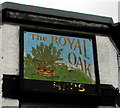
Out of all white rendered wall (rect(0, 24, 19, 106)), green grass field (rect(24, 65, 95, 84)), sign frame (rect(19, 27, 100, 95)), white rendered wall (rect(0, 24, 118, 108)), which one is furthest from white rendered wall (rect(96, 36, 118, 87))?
white rendered wall (rect(0, 24, 19, 106))

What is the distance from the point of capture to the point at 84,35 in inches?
409

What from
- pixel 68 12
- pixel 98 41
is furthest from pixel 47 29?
pixel 98 41

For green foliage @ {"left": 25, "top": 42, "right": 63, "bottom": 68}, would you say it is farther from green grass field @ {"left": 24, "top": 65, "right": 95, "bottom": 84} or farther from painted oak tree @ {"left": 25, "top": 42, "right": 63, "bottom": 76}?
green grass field @ {"left": 24, "top": 65, "right": 95, "bottom": 84}

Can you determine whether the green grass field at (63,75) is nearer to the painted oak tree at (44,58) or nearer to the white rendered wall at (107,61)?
the painted oak tree at (44,58)

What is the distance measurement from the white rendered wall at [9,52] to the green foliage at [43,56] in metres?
0.36

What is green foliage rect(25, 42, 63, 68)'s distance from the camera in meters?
9.49

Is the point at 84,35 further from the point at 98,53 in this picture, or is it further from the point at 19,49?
the point at 19,49

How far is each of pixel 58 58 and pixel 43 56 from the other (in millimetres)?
445

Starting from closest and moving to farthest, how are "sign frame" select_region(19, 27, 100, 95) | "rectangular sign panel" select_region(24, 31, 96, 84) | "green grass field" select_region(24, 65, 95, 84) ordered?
"sign frame" select_region(19, 27, 100, 95), "green grass field" select_region(24, 65, 95, 84), "rectangular sign panel" select_region(24, 31, 96, 84)

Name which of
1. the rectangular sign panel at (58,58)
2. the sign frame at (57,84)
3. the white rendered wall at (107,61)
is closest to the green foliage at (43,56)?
the rectangular sign panel at (58,58)

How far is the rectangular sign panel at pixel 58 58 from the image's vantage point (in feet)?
31.1

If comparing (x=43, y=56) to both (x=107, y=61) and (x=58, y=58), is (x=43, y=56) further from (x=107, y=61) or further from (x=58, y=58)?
(x=107, y=61)

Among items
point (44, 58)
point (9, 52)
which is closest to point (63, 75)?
point (44, 58)

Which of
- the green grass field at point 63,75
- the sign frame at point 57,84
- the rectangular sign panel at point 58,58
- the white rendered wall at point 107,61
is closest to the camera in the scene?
the sign frame at point 57,84
